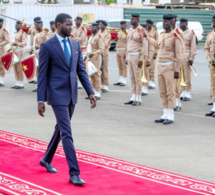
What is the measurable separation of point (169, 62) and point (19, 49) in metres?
6.86

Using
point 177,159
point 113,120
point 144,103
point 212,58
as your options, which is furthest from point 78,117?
point 177,159

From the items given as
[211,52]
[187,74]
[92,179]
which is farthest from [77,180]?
[187,74]

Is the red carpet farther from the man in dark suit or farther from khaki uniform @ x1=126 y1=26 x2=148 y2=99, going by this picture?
khaki uniform @ x1=126 y1=26 x2=148 y2=99

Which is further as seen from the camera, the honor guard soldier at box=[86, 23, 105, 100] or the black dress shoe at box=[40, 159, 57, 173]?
the honor guard soldier at box=[86, 23, 105, 100]

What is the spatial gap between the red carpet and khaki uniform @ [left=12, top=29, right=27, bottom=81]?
8.24 meters

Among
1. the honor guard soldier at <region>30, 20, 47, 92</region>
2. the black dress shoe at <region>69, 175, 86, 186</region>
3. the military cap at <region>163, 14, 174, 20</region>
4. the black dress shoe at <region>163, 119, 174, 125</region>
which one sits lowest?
the black dress shoe at <region>163, 119, 174, 125</region>

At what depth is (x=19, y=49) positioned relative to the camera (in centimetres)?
1578

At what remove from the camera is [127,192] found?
5867mm

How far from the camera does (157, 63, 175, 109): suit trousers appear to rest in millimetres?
10125

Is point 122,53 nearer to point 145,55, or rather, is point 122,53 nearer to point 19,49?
point 19,49

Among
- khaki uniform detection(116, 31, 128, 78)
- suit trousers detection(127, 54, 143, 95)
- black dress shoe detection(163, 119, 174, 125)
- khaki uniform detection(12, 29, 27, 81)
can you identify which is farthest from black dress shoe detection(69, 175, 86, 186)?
khaki uniform detection(116, 31, 128, 78)

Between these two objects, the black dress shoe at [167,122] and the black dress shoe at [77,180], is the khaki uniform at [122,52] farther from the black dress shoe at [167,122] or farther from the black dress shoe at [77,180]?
the black dress shoe at [77,180]

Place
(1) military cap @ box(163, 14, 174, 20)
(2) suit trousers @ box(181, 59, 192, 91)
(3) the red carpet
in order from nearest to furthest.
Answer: (3) the red carpet
(1) military cap @ box(163, 14, 174, 20)
(2) suit trousers @ box(181, 59, 192, 91)

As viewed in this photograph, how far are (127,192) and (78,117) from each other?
208 inches
